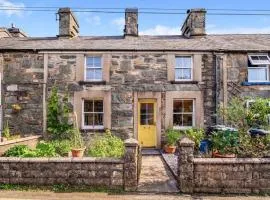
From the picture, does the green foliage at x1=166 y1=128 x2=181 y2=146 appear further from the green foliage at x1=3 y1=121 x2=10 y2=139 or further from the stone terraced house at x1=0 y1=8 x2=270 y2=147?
the green foliage at x1=3 y1=121 x2=10 y2=139

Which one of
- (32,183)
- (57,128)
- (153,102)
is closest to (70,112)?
(57,128)

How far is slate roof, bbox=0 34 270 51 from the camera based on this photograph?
17.0 m

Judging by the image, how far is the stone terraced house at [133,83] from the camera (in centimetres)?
1667

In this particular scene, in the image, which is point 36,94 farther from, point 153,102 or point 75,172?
point 75,172

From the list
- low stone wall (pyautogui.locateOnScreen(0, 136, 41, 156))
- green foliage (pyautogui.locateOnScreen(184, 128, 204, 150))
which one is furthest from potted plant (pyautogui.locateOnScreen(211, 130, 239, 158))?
low stone wall (pyautogui.locateOnScreen(0, 136, 41, 156))

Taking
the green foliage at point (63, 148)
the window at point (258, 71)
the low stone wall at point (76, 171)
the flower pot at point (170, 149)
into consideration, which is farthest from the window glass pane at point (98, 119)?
the low stone wall at point (76, 171)

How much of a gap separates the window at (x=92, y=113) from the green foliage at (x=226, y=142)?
7.32 m

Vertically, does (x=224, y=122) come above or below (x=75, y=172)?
above

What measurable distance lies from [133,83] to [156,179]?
739 centimetres

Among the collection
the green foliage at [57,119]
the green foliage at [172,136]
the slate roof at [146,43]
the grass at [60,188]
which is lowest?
the grass at [60,188]

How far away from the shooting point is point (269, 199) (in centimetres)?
841

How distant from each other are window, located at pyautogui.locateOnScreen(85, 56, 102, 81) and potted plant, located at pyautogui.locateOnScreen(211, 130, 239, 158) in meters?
7.70

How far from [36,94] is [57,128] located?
1989mm

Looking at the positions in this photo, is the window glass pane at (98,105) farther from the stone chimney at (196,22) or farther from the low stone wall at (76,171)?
the low stone wall at (76,171)
